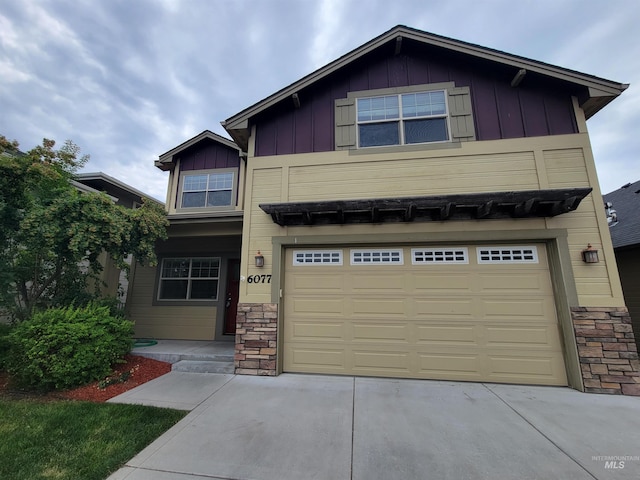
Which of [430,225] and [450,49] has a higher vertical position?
[450,49]

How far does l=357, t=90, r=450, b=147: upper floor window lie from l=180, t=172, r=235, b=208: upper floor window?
475 centimetres

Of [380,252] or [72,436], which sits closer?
[72,436]

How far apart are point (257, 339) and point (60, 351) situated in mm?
3084

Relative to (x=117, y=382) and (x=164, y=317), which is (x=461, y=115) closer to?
(x=117, y=382)

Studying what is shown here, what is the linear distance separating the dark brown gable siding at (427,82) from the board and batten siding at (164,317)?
16.7 ft

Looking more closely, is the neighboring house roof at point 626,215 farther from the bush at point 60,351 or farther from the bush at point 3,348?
the bush at point 3,348

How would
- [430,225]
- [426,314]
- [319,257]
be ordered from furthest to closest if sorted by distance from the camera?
[319,257]
[430,225]
[426,314]

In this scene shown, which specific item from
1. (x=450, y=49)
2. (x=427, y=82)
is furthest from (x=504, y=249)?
(x=450, y=49)

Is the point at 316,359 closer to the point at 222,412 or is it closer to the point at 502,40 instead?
the point at 222,412

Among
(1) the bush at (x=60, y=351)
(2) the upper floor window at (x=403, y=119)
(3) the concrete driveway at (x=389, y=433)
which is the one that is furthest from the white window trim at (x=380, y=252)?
(1) the bush at (x=60, y=351)

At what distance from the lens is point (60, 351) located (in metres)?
4.38

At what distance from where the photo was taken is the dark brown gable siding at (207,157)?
8.92 meters

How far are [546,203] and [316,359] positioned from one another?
16.1 ft

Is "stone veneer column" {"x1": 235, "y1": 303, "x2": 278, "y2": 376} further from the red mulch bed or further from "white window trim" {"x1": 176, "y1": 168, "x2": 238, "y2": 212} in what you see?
"white window trim" {"x1": 176, "y1": 168, "x2": 238, "y2": 212}
